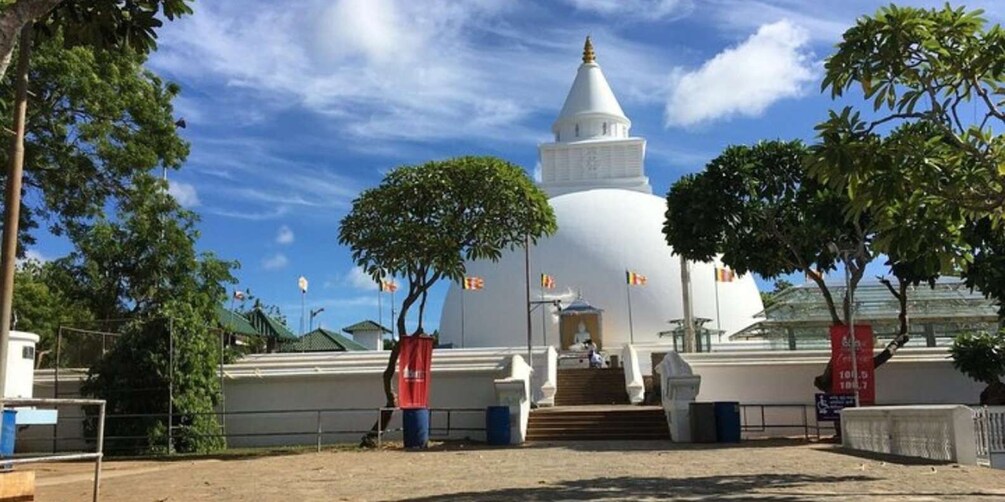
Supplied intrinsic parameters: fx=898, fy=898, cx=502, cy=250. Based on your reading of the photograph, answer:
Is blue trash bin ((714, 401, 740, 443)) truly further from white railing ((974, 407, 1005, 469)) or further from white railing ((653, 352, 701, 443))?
white railing ((974, 407, 1005, 469))

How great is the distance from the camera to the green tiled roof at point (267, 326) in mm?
38625

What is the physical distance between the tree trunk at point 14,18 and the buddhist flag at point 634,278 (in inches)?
1232

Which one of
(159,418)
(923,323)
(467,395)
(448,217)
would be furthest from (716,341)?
(159,418)

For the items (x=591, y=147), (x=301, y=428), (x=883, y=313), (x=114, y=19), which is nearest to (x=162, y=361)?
(x=301, y=428)

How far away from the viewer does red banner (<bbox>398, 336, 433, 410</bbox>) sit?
66.4 feet

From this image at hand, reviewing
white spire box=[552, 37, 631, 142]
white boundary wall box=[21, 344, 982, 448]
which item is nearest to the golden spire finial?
white spire box=[552, 37, 631, 142]

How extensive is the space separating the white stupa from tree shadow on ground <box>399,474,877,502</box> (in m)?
26.9

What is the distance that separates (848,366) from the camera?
20.7 m

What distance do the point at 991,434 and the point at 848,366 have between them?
4.42m

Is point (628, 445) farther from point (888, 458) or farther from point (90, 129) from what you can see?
point (90, 129)

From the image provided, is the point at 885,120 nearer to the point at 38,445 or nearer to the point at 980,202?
the point at 980,202

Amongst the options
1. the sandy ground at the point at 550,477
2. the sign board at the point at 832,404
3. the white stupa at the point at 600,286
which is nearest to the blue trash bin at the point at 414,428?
the sandy ground at the point at 550,477

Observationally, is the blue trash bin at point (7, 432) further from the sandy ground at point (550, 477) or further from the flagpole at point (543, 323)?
the flagpole at point (543, 323)

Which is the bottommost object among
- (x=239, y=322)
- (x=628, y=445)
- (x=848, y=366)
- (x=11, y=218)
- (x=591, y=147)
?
(x=628, y=445)
